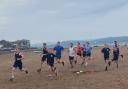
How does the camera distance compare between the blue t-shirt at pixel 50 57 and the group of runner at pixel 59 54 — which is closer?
the blue t-shirt at pixel 50 57

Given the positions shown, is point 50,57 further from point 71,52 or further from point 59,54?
point 71,52

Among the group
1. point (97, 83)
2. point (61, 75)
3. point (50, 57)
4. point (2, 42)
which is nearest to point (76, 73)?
point (61, 75)

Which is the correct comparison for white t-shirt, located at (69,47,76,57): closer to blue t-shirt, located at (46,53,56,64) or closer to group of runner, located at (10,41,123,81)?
group of runner, located at (10,41,123,81)

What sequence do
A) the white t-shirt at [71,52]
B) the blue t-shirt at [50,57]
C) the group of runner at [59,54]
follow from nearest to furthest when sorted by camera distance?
the blue t-shirt at [50,57]
the group of runner at [59,54]
the white t-shirt at [71,52]

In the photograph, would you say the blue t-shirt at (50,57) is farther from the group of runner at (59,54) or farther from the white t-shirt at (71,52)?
the white t-shirt at (71,52)

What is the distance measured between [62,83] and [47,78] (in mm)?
2786

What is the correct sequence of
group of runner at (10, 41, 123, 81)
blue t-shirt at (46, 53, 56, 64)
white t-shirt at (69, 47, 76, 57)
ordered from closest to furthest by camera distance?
1. blue t-shirt at (46, 53, 56, 64)
2. group of runner at (10, 41, 123, 81)
3. white t-shirt at (69, 47, 76, 57)

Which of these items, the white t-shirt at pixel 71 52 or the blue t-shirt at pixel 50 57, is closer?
the blue t-shirt at pixel 50 57

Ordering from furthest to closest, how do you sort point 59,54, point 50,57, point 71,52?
point 71,52 → point 59,54 → point 50,57

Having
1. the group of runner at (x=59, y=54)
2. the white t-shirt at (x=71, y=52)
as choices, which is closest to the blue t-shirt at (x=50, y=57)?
the group of runner at (x=59, y=54)

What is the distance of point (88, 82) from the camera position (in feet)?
83.4

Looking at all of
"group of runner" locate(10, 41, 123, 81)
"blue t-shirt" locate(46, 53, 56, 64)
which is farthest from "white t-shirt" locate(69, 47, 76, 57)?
"blue t-shirt" locate(46, 53, 56, 64)

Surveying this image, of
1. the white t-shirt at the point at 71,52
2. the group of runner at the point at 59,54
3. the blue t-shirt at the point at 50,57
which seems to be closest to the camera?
the blue t-shirt at the point at 50,57

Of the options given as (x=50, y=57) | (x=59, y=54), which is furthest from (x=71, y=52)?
(x=50, y=57)
